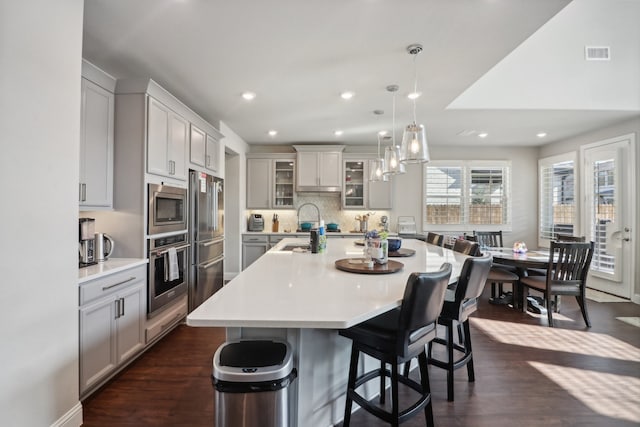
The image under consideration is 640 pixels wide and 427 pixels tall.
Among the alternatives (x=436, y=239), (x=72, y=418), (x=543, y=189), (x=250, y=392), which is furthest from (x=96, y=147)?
(x=543, y=189)

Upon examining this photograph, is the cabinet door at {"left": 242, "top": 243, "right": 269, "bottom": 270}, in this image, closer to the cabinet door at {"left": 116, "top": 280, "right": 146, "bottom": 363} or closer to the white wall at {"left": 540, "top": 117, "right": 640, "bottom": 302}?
the cabinet door at {"left": 116, "top": 280, "right": 146, "bottom": 363}

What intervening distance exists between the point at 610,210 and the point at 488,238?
165 centimetres

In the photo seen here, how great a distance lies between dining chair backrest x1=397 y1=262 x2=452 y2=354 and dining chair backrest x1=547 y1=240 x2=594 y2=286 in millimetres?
2777

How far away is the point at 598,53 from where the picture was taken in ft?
13.0

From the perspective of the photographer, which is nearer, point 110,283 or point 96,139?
point 110,283

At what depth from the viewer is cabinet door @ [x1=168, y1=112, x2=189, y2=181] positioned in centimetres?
288

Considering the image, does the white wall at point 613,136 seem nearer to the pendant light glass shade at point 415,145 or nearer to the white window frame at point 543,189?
the white window frame at point 543,189

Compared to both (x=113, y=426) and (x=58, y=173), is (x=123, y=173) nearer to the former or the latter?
(x=58, y=173)

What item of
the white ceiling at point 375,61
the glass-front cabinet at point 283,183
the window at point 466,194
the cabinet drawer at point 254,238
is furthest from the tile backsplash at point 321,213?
the white ceiling at point 375,61

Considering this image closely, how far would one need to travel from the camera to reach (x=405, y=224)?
18.9 feet

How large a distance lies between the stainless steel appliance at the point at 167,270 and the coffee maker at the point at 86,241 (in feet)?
1.31

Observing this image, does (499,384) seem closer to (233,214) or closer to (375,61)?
(375,61)

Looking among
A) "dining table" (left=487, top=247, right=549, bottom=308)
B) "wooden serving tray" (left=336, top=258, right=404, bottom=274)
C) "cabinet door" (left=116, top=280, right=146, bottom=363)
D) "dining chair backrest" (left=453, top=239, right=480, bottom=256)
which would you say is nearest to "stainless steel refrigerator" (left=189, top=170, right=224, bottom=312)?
"cabinet door" (left=116, top=280, right=146, bottom=363)

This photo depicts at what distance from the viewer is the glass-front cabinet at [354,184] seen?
18.6 feet
